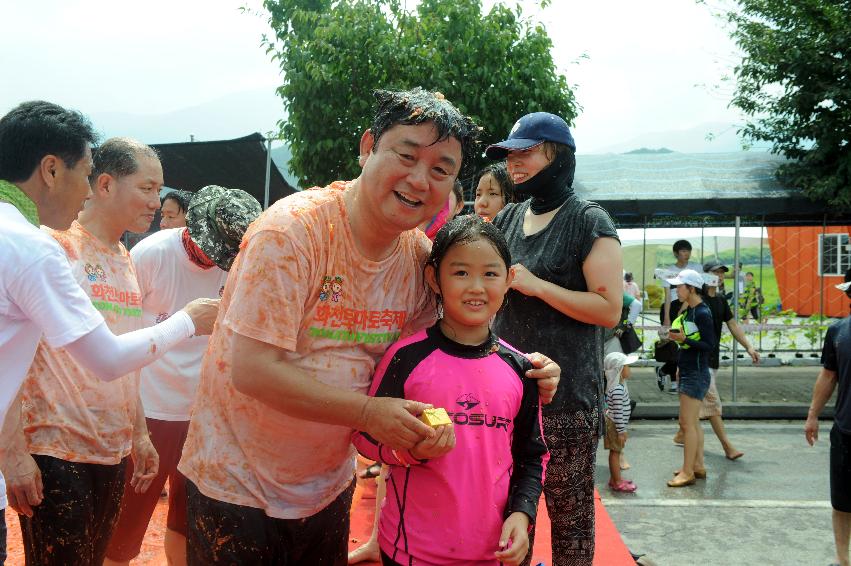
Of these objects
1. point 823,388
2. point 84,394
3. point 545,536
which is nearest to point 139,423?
point 84,394

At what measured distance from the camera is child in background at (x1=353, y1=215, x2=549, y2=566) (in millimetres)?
1780

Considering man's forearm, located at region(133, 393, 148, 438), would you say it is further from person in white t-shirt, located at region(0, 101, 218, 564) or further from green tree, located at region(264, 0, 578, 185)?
green tree, located at region(264, 0, 578, 185)

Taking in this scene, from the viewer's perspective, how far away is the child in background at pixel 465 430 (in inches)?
70.1

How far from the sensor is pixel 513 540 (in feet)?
5.84

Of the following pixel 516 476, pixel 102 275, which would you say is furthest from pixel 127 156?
pixel 516 476

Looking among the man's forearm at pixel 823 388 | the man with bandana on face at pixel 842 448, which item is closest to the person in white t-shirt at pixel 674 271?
the man's forearm at pixel 823 388

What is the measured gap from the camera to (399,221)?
5.59 feet

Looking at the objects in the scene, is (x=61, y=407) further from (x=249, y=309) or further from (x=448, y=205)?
(x=448, y=205)

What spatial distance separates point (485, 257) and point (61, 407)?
1607 mm

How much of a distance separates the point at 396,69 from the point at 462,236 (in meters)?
8.23

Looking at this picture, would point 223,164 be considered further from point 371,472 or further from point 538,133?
point 538,133

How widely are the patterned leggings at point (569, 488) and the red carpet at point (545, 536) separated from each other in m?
0.97

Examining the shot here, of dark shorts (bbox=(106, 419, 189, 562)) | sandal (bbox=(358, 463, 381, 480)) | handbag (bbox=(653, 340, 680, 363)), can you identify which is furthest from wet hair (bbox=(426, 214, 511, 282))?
handbag (bbox=(653, 340, 680, 363))

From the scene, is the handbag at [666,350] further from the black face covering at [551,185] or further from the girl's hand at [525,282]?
the girl's hand at [525,282]
